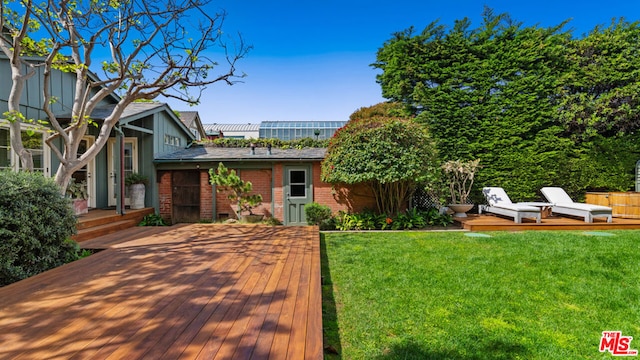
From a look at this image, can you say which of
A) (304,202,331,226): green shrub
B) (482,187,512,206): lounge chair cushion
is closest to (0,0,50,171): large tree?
(304,202,331,226): green shrub

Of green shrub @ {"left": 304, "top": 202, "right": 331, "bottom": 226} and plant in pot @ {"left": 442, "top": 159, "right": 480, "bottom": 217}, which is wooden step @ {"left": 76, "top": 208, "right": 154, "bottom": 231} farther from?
plant in pot @ {"left": 442, "top": 159, "right": 480, "bottom": 217}

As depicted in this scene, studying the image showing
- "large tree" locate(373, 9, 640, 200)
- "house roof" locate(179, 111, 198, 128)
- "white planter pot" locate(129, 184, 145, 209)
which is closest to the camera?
"white planter pot" locate(129, 184, 145, 209)

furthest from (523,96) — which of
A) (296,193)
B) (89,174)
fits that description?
(89,174)

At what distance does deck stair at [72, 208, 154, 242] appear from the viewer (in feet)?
19.9

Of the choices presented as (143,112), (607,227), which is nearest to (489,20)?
(607,227)

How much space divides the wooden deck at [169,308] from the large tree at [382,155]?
3.77 meters

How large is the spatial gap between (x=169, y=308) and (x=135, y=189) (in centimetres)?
775

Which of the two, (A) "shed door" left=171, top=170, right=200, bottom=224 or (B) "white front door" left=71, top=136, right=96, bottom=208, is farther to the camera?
(A) "shed door" left=171, top=170, right=200, bottom=224

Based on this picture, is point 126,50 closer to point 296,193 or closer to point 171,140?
point 171,140

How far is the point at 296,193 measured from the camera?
32.5 ft

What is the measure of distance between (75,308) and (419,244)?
18.9 feet

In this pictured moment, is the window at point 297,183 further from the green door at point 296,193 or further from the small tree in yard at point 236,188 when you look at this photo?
the small tree in yard at point 236,188

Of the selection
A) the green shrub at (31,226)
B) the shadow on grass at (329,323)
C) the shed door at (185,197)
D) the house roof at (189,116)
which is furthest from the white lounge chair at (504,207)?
the house roof at (189,116)

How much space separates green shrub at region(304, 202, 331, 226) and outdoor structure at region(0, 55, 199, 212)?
198 inches
